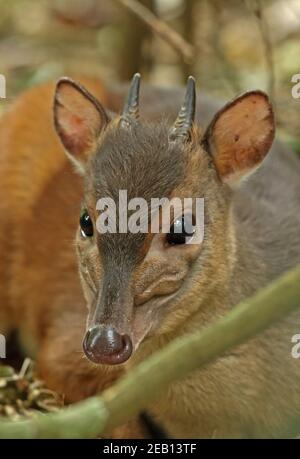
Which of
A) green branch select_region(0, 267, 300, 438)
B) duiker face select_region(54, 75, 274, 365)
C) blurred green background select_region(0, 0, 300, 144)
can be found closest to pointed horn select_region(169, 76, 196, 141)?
duiker face select_region(54, 75, 274, 365)

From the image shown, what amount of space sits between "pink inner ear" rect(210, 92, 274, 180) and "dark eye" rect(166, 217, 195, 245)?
1.18 feet

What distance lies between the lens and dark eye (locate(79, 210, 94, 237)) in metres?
3.89

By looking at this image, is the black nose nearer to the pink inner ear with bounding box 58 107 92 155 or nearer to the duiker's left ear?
the duiker's left ear

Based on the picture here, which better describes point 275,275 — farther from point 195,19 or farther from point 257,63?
point 257,63

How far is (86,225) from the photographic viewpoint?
391 cm

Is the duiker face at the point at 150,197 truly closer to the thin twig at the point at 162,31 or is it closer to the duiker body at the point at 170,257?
the duiker body at the point at 170,257

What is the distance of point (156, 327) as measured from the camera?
3.89 meters

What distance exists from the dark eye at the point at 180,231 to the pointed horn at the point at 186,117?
32 cm

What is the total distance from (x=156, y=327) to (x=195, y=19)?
4.07 metres

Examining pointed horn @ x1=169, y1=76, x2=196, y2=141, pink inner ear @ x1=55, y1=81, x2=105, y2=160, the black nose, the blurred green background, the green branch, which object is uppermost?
the blurred green background

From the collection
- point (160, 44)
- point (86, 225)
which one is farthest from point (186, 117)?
point (160, 44)

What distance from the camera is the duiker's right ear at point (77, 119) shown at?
4289mm

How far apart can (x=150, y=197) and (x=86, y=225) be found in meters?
0.28

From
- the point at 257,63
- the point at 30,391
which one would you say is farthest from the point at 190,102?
the point at 257,63
